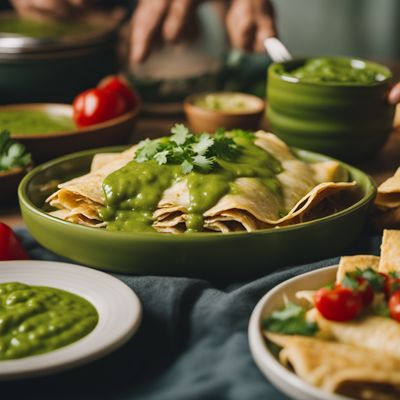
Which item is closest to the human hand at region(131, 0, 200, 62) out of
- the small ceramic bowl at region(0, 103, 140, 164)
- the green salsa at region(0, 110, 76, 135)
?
the small ceramic bowl at region(0, 103, 140, 164)

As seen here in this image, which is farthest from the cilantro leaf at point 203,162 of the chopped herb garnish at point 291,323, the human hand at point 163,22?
the human hand at point 163,22

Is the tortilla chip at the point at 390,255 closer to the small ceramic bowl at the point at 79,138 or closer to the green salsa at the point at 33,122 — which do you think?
the small ceramic bowl at the point at 79,138

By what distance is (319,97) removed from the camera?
3297 mm

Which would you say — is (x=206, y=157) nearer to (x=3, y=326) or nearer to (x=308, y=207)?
(x=308, y=207)

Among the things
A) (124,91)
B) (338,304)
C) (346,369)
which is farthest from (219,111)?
(346,369)

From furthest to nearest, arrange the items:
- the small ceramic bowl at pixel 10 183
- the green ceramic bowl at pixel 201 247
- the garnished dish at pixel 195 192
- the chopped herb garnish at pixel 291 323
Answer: the small ceramic bowl at pixel 10 183, the garnished dish at pixel 195 192, the green ceramic bowl at pixel 201 247, the chopped herb garnish at pixel 291 323

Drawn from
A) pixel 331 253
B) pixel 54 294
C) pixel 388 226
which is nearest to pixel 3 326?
pixel 54 294

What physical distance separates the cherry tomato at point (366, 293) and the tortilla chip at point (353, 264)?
0.10 meters

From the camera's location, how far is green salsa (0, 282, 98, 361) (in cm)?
185

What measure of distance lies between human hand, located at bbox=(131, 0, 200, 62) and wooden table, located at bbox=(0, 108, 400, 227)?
0.36 meters

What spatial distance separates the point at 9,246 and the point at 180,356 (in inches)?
31.2

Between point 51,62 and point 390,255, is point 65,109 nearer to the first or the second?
point 51,62

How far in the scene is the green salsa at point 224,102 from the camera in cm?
391

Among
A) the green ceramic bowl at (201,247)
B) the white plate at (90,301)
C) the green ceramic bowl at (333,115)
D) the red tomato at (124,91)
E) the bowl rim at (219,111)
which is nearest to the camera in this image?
the white plate at (90,301)
